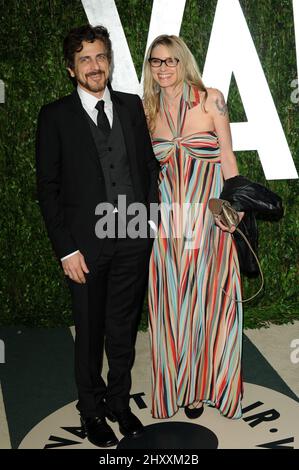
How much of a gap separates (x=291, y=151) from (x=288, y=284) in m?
0.99

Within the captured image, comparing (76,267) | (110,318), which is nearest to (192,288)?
(110,318)

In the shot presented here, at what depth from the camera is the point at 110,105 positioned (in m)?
3.34

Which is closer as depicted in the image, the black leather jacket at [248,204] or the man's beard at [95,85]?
the man's beard at [95,85]

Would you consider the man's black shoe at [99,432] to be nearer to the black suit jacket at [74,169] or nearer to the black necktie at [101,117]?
the black suit jacket at [74,169]

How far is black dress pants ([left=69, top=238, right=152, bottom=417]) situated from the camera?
3400 millimetres

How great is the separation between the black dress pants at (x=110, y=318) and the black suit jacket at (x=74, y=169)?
0.14 meters

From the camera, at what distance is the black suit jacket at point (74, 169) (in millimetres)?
3207

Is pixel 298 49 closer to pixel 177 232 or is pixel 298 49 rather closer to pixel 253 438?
pixel 177 232

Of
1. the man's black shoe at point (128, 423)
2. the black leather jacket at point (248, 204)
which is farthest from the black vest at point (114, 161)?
the man's black shoe at point (128, 423)

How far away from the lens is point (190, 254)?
3547 millimetres

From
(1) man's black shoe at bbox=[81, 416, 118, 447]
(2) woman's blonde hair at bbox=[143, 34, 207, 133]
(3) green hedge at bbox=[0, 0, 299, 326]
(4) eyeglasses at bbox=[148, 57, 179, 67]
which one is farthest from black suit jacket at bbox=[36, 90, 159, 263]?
(3) green hedge at bbox=[0, 0, 299, 326]

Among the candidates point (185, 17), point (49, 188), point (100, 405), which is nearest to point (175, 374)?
point (100, 405)

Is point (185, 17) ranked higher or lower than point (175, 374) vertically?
higher

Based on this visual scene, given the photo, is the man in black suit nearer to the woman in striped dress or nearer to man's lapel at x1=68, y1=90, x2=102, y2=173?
man's lapel at x1=68, y1=90, x2=102, y2=173
